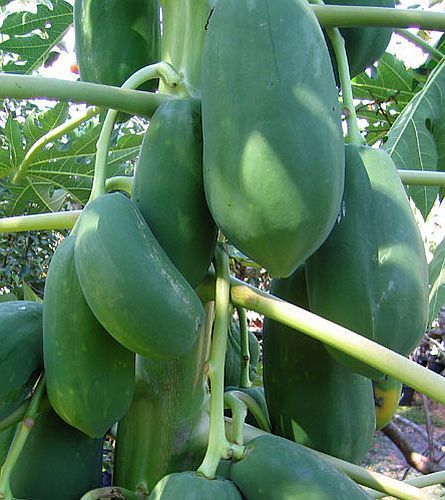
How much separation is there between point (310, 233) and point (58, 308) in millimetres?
262

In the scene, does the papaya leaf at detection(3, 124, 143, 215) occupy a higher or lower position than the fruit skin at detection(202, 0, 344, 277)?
lower

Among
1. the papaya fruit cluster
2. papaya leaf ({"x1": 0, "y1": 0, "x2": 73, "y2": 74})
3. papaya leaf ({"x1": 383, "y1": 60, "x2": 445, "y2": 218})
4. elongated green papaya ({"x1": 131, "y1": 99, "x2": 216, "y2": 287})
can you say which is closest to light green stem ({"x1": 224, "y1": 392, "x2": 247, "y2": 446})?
the papaya fruit cluster

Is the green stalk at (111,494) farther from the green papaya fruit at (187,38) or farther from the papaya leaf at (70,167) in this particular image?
the papaya leaf at (70,167)

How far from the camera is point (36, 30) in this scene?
1482 millimetres

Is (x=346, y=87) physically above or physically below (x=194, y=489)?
above

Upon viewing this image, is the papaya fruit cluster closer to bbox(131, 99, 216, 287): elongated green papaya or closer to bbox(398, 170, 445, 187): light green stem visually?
bbox(131, 99, 216, 287): elongated green papaya

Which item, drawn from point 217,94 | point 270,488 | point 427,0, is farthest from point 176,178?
point 427,0

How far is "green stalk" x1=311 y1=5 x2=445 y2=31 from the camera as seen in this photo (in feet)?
2.85

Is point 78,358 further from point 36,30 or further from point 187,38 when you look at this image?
point 36,30

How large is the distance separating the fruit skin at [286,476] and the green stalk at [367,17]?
48cm

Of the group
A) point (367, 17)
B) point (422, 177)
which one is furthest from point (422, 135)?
point (367, 17)

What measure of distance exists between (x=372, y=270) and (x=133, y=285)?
0.24 meters

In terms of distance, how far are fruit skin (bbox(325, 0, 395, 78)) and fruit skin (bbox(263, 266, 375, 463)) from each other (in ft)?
1.04

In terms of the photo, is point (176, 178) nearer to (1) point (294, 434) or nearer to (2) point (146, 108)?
(2) point (146, 108)
